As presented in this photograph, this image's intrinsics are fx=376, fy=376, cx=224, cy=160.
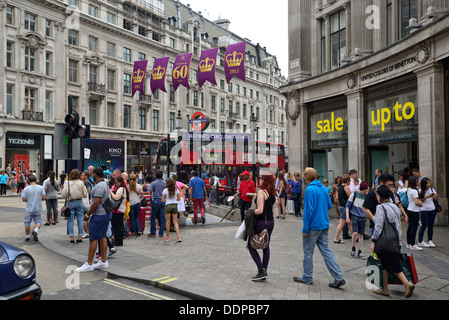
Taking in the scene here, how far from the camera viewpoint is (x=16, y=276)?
162 inches

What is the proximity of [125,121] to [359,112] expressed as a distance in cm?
3275

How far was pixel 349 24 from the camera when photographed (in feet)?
54.6

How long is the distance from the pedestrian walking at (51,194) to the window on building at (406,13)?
13.0 m

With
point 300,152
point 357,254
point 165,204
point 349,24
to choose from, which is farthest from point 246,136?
point 357,254

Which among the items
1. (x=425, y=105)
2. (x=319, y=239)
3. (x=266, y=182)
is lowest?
(x=319, y=239)

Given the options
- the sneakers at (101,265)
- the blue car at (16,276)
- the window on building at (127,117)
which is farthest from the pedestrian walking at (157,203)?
the window on building at (127,117)

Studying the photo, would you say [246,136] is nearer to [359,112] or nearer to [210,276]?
[359,112]

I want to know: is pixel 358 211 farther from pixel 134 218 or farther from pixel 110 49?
pixel 110 49

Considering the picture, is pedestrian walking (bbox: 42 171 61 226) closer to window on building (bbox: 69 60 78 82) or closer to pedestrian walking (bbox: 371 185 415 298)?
pedestrian walking (bbox: 371 185 415 298)

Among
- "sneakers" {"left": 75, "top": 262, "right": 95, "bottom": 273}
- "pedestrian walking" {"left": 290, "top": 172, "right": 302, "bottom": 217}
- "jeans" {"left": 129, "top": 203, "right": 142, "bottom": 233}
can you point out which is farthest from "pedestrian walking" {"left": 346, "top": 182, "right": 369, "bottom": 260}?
"pedestrian walking" {"left": 290, "top": 172, "right": 302, "bottom": 217}

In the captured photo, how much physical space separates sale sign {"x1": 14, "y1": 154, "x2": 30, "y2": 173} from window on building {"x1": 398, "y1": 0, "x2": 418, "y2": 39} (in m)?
29.7

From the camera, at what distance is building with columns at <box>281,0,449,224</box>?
11711 mm

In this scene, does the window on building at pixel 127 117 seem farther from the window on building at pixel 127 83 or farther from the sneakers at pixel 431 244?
the sneakers at pixel 431 244

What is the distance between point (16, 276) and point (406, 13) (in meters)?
14.8
